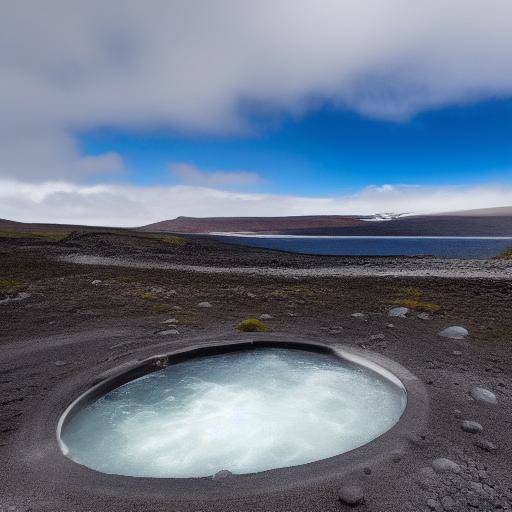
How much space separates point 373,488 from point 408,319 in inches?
407

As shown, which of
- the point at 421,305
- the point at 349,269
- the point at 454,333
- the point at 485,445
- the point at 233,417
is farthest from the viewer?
the point at 349,269

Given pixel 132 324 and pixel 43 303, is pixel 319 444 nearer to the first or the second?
pixel 132 324

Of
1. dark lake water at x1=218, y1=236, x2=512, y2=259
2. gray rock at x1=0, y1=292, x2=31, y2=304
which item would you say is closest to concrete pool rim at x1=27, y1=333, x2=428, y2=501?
gray rock at x1=0, y1=292, x2=31, y2=304

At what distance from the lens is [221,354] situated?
11727 millimetres

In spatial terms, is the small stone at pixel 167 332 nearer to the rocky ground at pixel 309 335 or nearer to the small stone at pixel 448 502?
the rocky ground at pixel 309 335

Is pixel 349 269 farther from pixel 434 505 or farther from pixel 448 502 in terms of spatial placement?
pixel 434 505

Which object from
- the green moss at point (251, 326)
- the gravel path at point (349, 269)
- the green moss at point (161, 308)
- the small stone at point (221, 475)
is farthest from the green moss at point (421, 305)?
the small stone at point (221, 475)

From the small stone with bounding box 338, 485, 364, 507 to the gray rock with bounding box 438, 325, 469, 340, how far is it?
28.4 feet

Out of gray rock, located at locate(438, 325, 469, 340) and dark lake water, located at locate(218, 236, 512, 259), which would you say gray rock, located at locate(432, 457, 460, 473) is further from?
dark lake water, located at locate(218, 236, 512, 259)

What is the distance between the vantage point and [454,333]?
491 inches

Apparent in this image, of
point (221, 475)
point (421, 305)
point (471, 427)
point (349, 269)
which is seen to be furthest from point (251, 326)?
point (349, 269)

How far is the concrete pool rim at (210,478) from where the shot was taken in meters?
5.46

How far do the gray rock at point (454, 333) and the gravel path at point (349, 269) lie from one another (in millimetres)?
15760

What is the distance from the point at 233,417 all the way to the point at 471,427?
4.97 m
